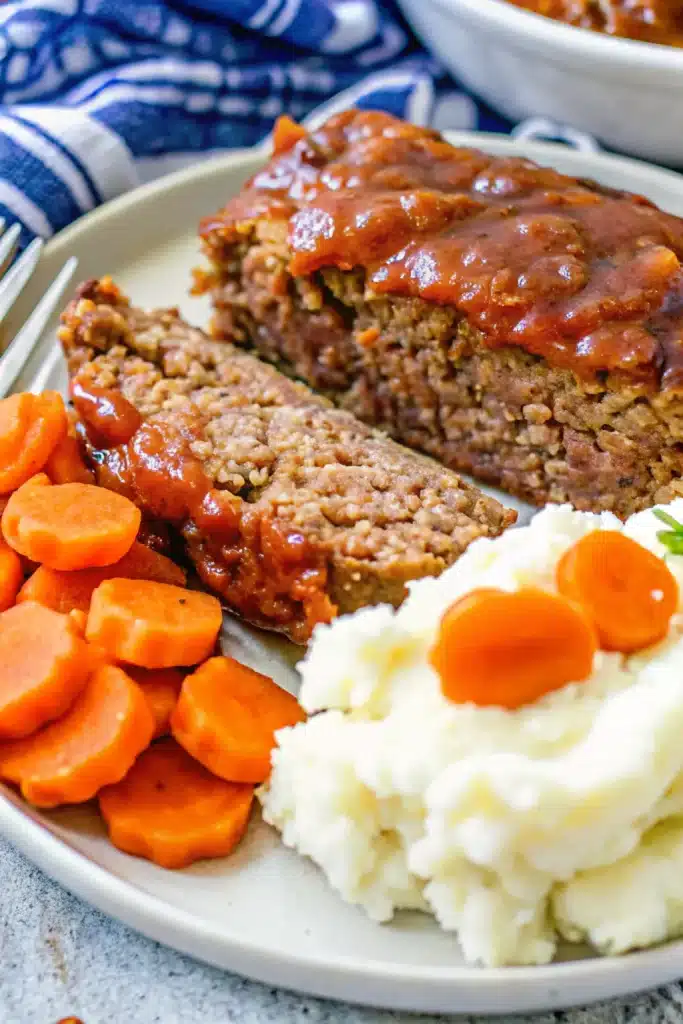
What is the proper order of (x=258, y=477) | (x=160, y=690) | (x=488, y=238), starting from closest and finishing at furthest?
(x=160, y=690) → (x=258, y=477) → (x=488, y=238)

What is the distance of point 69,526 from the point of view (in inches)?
166

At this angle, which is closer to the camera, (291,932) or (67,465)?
(291,932)

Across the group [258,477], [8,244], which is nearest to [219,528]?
[258,477]

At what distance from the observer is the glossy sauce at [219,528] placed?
4277 millimetres

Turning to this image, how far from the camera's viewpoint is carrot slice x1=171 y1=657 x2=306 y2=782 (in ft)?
12.4

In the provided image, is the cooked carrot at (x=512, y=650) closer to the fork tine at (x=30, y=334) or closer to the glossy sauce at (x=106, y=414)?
the glossy sauce at (x=106, y=414)

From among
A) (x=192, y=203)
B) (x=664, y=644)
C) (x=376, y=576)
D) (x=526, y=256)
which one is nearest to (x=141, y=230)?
(x=192, y=203)

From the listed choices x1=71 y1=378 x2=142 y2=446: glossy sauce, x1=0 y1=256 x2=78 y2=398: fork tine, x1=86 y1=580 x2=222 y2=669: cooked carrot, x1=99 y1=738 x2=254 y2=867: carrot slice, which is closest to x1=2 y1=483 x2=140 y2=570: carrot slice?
x1=86 y1=580 x2=222 y2=669: cooked carrot

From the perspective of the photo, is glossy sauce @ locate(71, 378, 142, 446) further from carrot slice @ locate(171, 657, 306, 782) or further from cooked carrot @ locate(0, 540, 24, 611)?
carrot slice @ locate(171, 657, 306, 782)

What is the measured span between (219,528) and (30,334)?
1.87 meters

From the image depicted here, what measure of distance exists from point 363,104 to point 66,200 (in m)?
2.05

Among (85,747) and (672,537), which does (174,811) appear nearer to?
(85,747)

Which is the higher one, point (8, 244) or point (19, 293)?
point (8, 244)

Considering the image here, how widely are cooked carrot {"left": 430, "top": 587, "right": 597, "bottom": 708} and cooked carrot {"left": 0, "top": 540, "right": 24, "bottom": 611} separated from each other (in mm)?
1754
